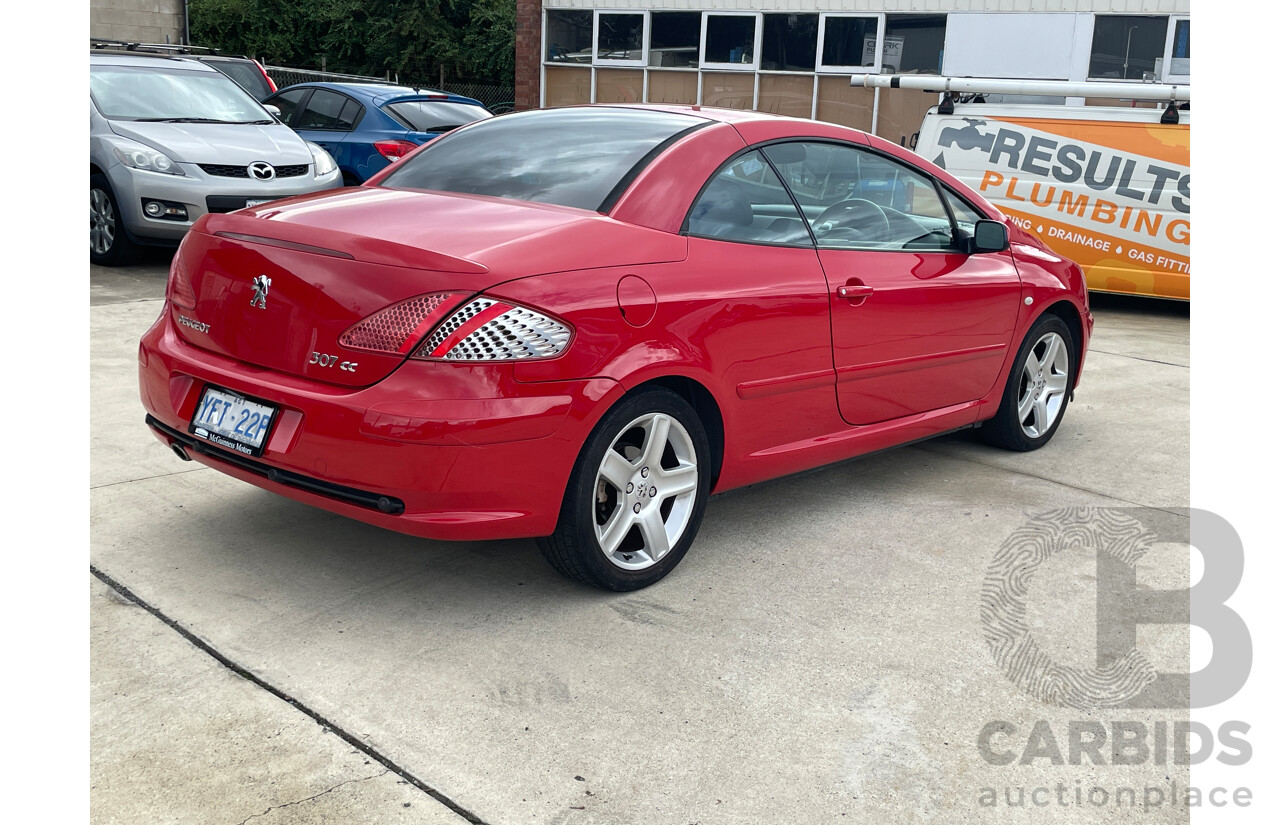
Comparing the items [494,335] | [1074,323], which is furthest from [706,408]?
[1074,323]

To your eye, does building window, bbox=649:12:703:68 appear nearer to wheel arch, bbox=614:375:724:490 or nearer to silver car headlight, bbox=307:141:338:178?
silver car headlight, bbox=307:141:338:178

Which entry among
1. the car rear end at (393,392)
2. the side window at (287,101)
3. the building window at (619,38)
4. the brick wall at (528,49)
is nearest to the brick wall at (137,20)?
the brick wall at (528,49)

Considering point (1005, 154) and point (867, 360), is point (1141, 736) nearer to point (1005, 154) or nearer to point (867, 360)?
point (867, 360)

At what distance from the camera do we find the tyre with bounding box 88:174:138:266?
8992 mm

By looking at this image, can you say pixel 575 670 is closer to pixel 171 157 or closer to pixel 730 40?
pixel 171 157

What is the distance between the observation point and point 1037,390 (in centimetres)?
547

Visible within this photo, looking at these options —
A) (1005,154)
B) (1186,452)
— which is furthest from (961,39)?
(1186,452)

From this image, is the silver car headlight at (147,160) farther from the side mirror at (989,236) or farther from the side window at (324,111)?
the side mirror at (989,236)

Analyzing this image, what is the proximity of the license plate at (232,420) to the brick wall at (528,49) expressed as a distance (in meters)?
17.3

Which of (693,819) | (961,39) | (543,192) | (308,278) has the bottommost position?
(693,819)

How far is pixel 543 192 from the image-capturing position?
373 centimetres

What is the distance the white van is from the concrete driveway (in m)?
5.55

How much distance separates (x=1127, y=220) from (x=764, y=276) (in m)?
6.89

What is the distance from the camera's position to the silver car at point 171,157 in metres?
8.68
